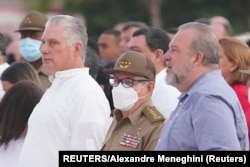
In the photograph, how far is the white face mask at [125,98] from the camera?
700 cm

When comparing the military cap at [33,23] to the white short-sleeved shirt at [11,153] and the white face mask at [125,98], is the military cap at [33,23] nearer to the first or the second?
the white short-sleeved shirt at [11,153]

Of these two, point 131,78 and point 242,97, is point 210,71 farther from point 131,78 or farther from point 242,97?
point 242,97

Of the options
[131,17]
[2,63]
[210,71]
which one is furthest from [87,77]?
[131,17]

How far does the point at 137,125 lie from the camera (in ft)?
22.4

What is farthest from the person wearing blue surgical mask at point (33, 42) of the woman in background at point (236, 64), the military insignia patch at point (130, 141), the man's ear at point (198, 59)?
the man's ear at point (198, 59)

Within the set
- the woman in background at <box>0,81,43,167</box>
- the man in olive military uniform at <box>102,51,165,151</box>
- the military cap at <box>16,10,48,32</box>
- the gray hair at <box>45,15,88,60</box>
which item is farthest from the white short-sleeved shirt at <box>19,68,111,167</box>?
the military cap at <box>16,10,48,32</box>

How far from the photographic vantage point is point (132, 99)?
23.0ft

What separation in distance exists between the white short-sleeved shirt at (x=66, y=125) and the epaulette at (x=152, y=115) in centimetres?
31

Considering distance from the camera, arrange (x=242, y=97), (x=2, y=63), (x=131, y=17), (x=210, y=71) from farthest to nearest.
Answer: (x=131, y=17) → (x=2, y=63) → (x=242, y=97) → (x=210, y=71)

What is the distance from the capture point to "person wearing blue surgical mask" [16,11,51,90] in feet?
33.5

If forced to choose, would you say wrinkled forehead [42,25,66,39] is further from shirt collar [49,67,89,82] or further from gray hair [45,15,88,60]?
shirt collar [49,67,89,82]

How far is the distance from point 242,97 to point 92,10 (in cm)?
2122

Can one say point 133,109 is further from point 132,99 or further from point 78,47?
point 78,47

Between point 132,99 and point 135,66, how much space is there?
0.84ft
